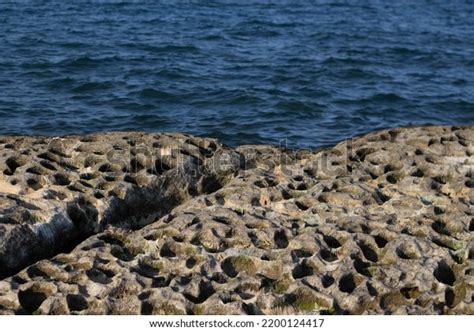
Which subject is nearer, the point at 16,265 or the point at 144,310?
the point at 144,310

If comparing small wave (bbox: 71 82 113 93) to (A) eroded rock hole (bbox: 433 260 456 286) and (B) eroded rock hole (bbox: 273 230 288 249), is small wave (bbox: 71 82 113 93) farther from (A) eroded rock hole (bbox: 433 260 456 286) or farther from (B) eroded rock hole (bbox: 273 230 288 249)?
(A) eroded rock hole (bbox: 433 260 456 286)

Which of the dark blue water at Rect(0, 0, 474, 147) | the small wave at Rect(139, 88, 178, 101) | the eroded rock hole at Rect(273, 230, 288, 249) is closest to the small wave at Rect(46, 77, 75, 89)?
the dark blue water at Rect(0, 0, 474, 147)

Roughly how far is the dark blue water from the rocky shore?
573cm

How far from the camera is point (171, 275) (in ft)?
26.7

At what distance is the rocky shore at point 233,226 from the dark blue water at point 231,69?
18.8 feet

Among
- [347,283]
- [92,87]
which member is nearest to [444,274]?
[347,283]

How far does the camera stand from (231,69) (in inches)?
874

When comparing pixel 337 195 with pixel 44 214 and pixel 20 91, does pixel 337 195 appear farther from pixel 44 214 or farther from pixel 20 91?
pixel 20 91

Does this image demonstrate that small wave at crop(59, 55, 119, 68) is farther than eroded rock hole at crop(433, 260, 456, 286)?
Yes

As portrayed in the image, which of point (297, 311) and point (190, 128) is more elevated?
point (297, 311)

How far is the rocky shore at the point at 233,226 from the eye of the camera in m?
7.74

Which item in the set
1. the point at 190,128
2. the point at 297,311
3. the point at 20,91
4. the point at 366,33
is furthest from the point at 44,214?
the point at 366,33

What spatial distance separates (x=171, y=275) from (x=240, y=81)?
13.3 metres

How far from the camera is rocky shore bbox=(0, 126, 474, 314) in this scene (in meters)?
7.74
